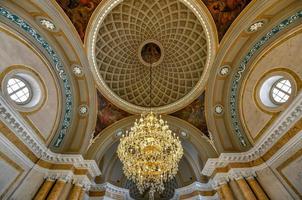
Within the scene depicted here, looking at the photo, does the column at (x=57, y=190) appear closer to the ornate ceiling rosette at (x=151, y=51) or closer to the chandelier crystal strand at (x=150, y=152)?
the chandelier crystal strand at (x=150, y=152)

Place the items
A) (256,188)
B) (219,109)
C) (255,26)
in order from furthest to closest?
(219,109) < (255,26) < (256,188)

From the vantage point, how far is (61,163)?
999cm

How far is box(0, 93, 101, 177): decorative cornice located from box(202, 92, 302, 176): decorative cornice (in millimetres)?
6610

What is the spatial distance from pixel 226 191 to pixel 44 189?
852 centimetres

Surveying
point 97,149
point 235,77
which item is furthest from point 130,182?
point 235,77

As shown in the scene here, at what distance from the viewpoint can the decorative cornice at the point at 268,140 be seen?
760cm

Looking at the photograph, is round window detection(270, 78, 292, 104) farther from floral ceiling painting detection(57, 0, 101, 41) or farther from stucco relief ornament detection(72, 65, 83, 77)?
stucco relief ornament detection(72, 65, 83, 77)

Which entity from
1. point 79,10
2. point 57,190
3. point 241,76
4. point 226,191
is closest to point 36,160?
point 57,190

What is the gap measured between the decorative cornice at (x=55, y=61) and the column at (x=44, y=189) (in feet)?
6.01

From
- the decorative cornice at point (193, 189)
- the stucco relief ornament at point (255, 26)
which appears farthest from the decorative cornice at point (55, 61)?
the stucco relief ornament at point (255, 26)

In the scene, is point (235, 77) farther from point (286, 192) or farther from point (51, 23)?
point (51, 23)

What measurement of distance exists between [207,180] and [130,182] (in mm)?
5987

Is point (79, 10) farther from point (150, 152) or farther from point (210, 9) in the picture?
point (150, 152)

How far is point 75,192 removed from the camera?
9.55 meters
